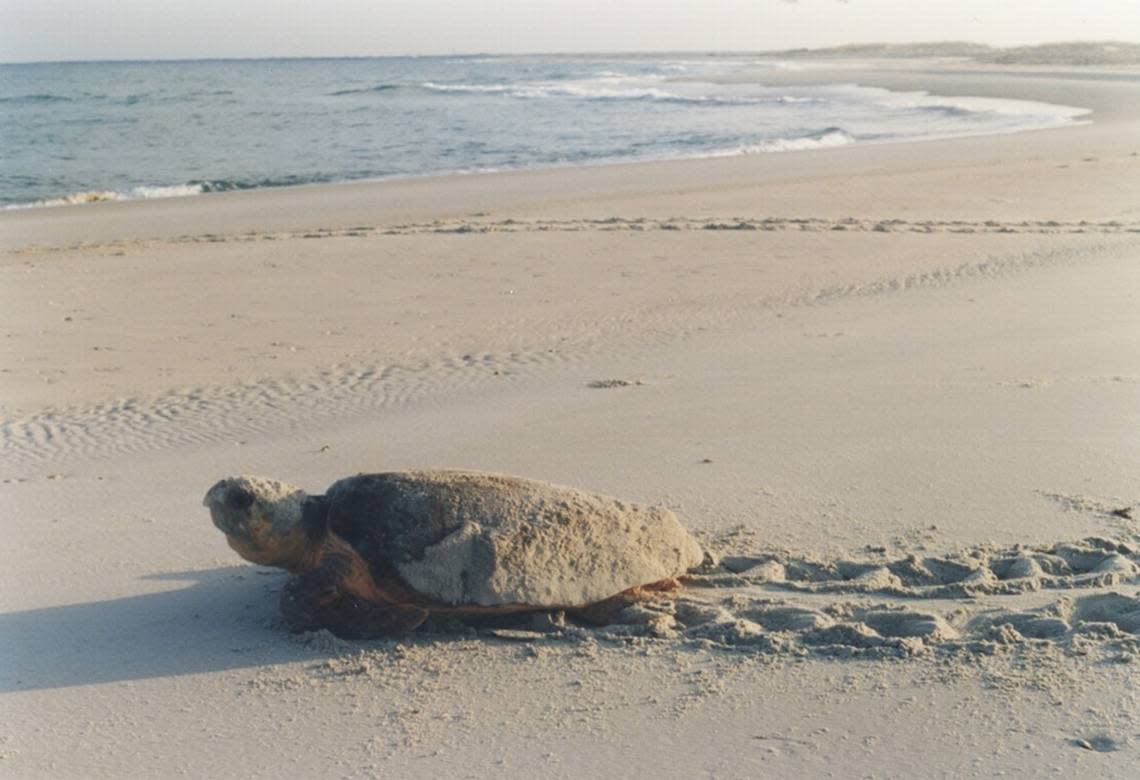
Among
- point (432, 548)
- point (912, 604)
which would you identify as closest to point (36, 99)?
point (432, 548)

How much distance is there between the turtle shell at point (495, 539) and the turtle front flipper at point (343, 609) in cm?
11

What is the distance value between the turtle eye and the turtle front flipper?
0.31 metres

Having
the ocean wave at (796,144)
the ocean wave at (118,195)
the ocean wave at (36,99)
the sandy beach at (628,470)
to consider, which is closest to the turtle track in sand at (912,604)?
the sandy beach at (628,470)

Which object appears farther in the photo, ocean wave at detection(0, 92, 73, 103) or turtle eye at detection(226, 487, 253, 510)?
ocean wave at detection(0, 92, 73, 103)

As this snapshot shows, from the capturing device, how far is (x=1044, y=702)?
3.26 m

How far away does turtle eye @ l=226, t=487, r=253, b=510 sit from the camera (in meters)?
3.80

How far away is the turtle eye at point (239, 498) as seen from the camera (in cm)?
380

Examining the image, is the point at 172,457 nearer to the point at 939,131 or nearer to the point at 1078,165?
the point at 1078,165

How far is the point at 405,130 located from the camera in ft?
104

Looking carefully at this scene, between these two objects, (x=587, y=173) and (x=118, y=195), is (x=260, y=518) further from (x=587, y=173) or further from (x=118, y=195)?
(x=118, y=195)

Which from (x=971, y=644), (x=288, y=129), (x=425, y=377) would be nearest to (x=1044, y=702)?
(x=971, y=644)

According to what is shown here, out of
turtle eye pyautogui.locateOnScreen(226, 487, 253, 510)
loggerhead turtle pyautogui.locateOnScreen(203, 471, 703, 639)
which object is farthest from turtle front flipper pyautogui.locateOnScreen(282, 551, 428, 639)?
turtle eye pyautogui.locateOnScreen(226, 487, 253, 510)

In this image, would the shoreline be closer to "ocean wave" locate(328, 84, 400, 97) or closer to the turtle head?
the turtle head

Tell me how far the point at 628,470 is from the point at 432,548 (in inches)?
75.1
